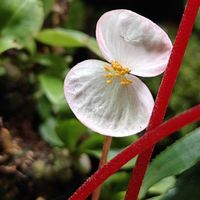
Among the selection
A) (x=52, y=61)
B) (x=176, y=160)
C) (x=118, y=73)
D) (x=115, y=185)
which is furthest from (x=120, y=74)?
(x=52, y=61)

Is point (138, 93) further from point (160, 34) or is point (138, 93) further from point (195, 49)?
point (195, 49)

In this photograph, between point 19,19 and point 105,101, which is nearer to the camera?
point 105,101

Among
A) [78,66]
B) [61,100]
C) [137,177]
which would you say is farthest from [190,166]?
[61,100]

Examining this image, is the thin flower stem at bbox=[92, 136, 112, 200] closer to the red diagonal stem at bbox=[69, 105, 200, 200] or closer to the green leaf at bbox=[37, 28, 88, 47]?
the red diagonal stem at bbox=[69, 105, 200, 200]

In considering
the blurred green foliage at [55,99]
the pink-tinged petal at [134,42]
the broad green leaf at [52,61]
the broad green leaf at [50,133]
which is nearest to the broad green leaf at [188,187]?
the blurred green foliage at [55,99]

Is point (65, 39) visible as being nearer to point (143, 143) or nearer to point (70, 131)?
point (70, 131)

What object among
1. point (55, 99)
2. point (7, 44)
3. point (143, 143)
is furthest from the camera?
point (55, 99)

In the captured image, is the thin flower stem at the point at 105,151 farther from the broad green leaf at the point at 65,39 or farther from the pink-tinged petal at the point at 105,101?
the broad green leaf at the point at 65,39
